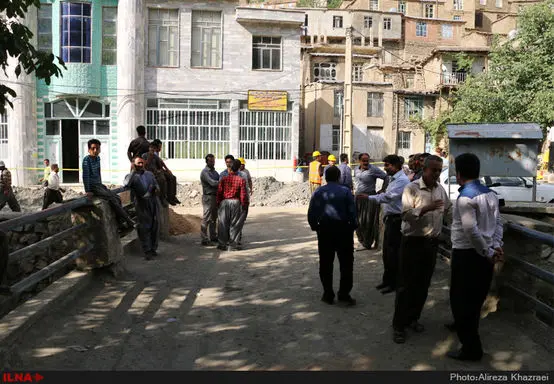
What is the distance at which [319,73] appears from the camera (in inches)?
1687

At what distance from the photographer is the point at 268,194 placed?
21.9 metres

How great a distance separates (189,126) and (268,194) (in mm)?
5722

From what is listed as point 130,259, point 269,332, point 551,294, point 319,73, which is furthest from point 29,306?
point 319,73

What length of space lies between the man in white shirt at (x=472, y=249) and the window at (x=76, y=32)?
22.5m

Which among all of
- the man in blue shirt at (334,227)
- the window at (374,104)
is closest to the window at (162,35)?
the window at (374,104)

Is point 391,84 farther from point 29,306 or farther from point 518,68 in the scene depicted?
point 29,306

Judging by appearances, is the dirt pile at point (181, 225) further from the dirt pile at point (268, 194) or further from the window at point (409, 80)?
the window at point (409, 80)

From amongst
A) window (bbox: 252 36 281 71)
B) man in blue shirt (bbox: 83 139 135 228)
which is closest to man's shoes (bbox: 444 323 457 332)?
man in blue shirt (bbox: 83 139 135 228)

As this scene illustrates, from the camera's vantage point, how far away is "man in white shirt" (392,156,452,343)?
16.4ft

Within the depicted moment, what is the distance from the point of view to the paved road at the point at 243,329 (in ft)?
14.7

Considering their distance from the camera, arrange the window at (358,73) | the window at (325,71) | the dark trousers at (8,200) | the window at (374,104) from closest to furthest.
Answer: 1. the dark trousers at (8,200)
2. the window at (374,104)
3. the window at (325,71)
4. the window at (358,73)

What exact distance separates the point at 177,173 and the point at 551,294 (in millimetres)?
20389

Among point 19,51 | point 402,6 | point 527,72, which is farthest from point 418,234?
point 402,6

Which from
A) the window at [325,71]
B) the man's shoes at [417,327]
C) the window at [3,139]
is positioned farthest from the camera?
the window at [325,71]
